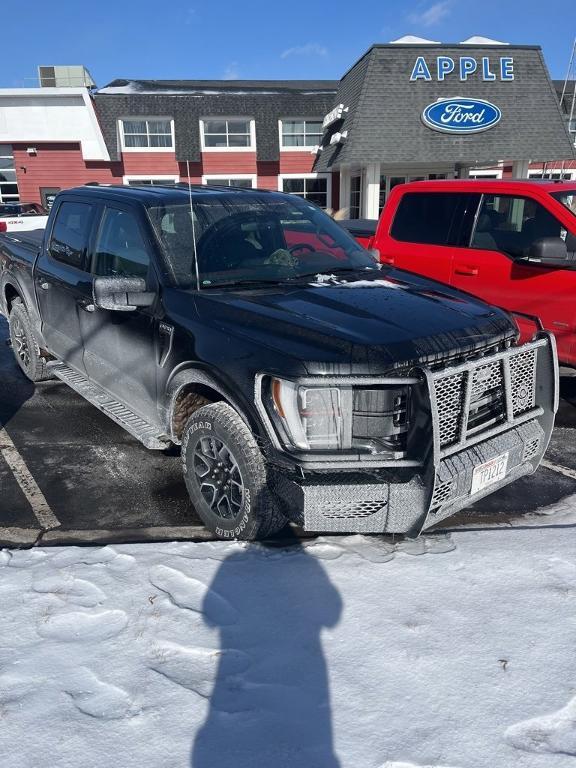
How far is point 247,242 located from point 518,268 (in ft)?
9.64

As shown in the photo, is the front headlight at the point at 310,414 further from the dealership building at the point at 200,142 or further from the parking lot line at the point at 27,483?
the dealership building at the point at 200,142

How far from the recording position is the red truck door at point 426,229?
239 inches

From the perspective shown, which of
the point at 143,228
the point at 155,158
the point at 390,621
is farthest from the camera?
the point at 155,158

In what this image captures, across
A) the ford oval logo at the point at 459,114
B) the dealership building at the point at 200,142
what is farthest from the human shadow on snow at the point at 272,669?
the ford oval logo at the point at 459,114

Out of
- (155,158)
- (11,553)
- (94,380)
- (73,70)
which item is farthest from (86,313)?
(73,70)

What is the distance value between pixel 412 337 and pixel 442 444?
0.54m

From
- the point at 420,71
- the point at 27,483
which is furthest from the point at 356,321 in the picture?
the point at 420,71

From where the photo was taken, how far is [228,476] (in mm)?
3205

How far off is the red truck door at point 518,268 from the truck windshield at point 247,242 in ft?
6.15

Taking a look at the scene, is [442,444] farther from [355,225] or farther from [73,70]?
[73,70]

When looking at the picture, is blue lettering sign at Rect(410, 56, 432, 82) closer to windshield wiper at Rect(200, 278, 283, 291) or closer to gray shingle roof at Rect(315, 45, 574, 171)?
gray shingle roof at Rect(315, 45, 574, 171)

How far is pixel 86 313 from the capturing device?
14.8 ft

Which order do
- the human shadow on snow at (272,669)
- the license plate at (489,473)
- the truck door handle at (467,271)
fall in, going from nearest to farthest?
the human shadow on snow at (272,669), the license plate at (489,473), the truck door handle at (467,271)

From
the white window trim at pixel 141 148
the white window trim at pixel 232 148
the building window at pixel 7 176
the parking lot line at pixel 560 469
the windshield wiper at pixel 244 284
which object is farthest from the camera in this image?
the building window at pixel 7 176
